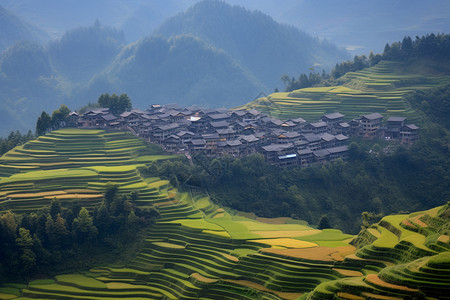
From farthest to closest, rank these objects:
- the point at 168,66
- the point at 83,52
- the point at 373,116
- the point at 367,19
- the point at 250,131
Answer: the point at 367,19, the point at 83,52, the point at 168,66, the point at 373,116, the point at 250,131

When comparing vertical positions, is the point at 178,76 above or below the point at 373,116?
above

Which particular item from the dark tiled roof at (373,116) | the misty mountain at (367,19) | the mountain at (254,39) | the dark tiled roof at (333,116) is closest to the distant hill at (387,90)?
the dark tiled roof at (333,116)

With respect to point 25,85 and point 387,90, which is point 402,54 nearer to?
point 387,90

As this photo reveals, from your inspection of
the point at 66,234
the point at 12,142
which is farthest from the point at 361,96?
the point at 66,234

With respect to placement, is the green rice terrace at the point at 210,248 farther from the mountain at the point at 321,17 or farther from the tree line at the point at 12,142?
the mountain at the point at 321,17

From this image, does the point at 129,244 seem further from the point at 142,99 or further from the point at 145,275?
the point at 142,99

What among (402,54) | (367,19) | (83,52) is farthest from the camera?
(367,19)

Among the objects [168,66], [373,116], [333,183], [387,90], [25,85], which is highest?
[168,66]
